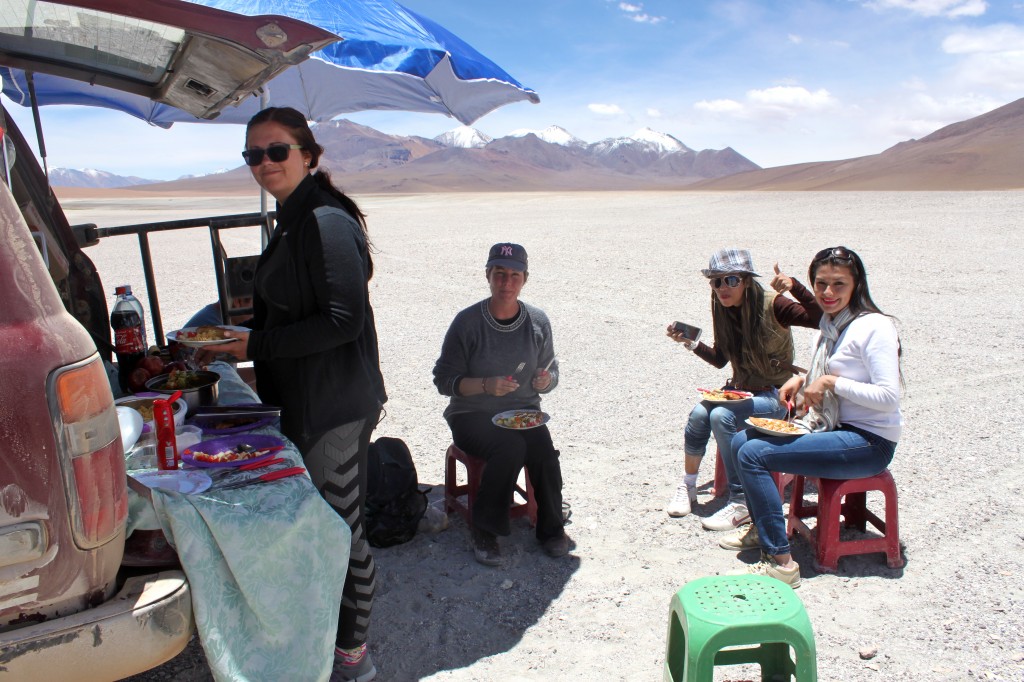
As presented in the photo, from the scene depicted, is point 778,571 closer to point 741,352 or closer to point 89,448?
point 741,352

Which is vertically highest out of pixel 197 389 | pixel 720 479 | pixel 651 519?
pixel 197 389

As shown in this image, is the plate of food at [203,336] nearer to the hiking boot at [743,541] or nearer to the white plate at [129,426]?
the white plate at [129,426]

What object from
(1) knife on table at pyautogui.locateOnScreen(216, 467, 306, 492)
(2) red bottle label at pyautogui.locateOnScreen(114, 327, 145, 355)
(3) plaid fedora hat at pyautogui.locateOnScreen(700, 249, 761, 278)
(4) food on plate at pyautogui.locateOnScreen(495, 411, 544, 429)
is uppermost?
(3) plaid fedora hat at pyautogui.locateOnScreen(700, 249, 761, 278)

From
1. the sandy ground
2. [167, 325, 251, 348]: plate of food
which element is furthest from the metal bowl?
the sandy ground

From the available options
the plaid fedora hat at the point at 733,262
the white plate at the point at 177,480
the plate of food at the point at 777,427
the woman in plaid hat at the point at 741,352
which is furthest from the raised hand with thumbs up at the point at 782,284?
the white plate at the point at 177,480

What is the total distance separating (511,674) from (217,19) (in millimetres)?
2361

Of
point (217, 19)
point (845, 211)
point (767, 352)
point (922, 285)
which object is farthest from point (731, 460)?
point (845, 211)

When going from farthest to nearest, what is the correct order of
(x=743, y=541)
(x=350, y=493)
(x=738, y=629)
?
(x=743, y=541) → (x=350, y=493) → (x=738, y=629)

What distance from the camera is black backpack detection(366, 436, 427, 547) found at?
3795mm

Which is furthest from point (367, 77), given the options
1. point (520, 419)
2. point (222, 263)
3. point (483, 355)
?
point (520, 419)

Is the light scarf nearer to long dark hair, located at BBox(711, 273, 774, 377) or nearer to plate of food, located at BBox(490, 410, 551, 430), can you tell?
long dark hair, located at BBox(711, 273, 774, 377)

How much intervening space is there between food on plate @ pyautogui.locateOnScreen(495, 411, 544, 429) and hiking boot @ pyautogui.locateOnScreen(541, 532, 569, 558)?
56 cm

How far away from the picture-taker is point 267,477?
7.36 ft

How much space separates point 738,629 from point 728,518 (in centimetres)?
185
